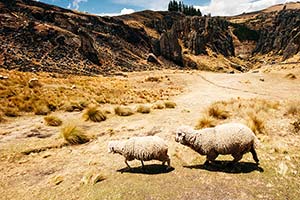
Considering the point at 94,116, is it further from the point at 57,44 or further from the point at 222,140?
the point at 57,44

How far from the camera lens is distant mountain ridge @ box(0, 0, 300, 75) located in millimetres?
60375

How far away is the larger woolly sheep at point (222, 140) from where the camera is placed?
309 inches

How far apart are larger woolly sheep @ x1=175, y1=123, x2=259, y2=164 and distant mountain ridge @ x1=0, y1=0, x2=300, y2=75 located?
46.0 meters

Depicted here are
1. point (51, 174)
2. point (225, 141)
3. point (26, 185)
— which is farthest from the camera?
point (51, 174)

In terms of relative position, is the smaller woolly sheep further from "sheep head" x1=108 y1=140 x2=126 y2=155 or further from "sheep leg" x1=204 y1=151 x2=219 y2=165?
"sheep leg" x1=204 y1=151 x2=219 y2=165

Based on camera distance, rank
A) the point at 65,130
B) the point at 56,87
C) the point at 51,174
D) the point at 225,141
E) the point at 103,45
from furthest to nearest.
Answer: the point at 103,45 < the point at 56,87 < the point at 65,130 < the point at 51,174 < the point at 225,141

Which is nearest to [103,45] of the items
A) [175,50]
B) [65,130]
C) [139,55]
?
[139,55]

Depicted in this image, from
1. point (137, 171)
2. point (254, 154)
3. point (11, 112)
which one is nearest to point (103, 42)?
point (11, 112)

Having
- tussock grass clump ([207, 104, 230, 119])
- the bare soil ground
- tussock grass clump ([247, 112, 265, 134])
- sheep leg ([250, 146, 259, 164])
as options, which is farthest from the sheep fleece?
tussock grass clump ([207, 104, 230, 119])

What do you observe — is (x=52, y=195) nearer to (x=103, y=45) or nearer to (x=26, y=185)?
(x=26, y=185)

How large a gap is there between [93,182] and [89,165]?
5.84 feet

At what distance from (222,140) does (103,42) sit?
273 feet

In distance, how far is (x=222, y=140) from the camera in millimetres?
8008

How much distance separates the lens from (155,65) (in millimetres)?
85875
